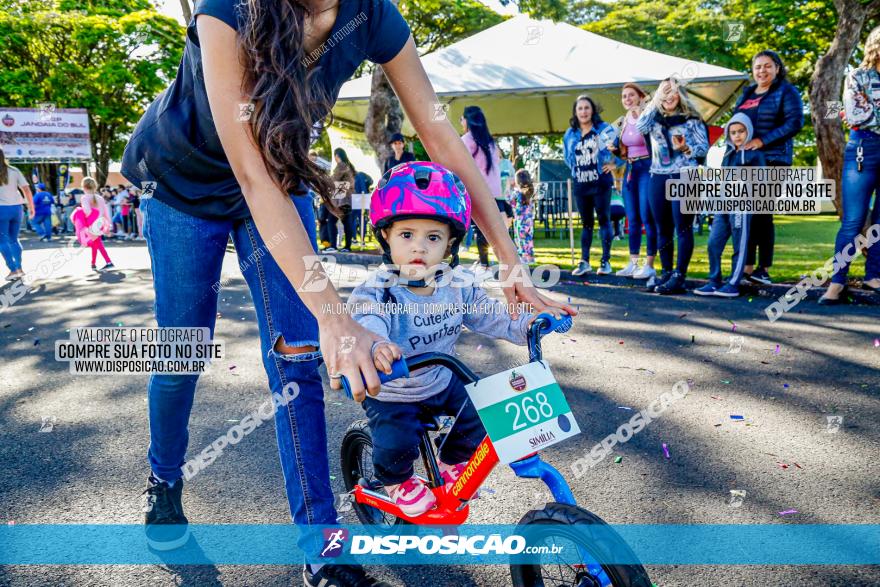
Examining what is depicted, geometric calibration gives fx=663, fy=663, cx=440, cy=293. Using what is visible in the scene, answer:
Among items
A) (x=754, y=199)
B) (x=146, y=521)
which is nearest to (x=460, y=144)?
(x=146, y=521)

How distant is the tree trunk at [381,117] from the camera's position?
43.0ft

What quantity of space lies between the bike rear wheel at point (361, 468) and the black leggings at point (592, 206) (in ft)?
21.3

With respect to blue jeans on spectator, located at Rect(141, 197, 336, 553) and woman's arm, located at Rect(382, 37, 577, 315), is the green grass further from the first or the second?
blue jeans on spectator, located at Rect(141, 197, 336, 553)

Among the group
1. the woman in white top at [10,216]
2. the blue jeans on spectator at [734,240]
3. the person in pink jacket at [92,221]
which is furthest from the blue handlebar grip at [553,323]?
the person in pink jacket at [92,221]

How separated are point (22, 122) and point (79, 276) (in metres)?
24.9

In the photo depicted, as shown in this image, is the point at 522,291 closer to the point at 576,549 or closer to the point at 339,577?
the point at 576,549

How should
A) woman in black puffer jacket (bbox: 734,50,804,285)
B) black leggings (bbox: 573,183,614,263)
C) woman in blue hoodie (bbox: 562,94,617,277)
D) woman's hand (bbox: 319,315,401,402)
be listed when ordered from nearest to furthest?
woman's hand (bbox: 319,315,401,402), woman in black puffer jacket (bbox: 734,50,804,285), woman in blue hoodie (bbox: 562,94,617,277), black leggings (bbox: 573,183,614,263)

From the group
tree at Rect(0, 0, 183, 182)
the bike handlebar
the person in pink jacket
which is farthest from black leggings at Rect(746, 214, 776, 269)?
tree at Rect(0, 0, 183, 182)

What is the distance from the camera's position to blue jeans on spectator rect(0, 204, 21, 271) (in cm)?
943

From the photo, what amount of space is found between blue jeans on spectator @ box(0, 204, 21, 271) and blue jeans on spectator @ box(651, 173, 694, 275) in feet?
28.7

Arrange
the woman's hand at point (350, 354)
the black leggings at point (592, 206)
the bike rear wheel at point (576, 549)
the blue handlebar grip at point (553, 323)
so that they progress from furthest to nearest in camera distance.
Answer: the black leggings at point (592, 206) → the blue handlebar grip at point (553, 323) → the bike rear wheel at point (576, 549) → the woman's hand at point (350, 354)

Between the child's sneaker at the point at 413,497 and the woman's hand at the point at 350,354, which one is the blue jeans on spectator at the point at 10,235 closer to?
the child's sneaker at the point at 413,497

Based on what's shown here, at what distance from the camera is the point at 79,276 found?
10.3 metres

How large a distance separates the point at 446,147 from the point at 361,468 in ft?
4.45
